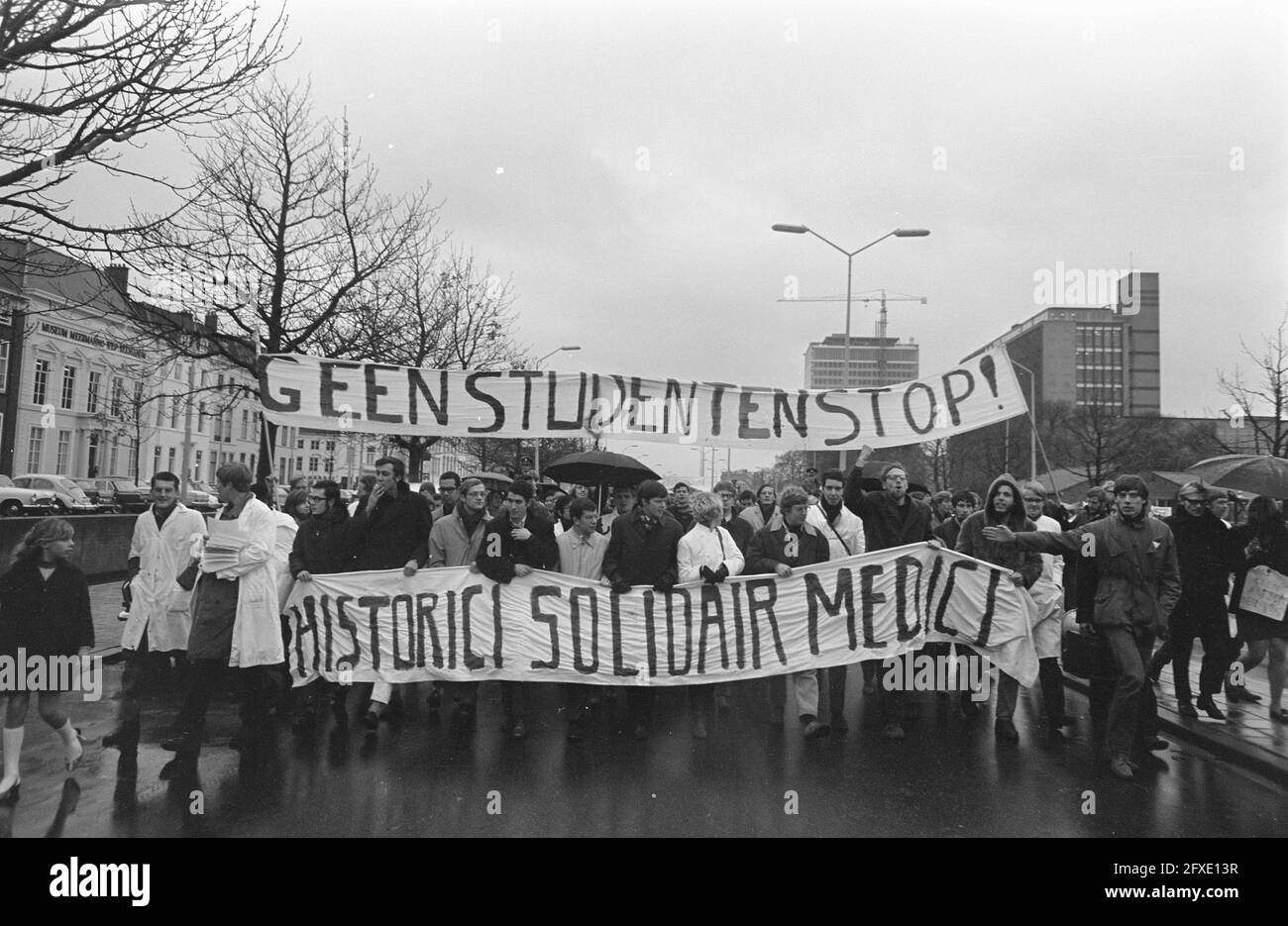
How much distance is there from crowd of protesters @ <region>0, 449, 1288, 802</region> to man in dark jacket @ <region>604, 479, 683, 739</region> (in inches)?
0.5

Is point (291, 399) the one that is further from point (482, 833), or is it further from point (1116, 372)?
point (1116, 372)

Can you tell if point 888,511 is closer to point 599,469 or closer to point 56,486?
point 599,469

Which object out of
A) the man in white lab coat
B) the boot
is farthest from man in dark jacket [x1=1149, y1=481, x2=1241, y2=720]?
the boot

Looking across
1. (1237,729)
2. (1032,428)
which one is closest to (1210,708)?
(1237,729)

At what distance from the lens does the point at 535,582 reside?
5891 mm

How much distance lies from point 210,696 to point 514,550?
2153mm

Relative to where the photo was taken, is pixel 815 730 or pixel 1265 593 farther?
pixel 1265 593

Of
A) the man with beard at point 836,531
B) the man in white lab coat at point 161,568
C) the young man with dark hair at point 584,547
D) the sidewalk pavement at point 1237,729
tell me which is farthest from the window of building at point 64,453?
the man with beard at point 836,531

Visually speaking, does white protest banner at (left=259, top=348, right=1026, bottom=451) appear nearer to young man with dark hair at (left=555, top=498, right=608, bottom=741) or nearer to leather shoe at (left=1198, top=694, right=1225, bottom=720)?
young man with dark hair at (left=555, top=498, right=608, bottom=741)

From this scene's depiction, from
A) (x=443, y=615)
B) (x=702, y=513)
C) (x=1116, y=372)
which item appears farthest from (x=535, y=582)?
(x=1116, y=372)

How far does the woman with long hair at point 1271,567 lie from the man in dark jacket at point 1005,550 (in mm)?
1879

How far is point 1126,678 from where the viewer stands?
4.88 m

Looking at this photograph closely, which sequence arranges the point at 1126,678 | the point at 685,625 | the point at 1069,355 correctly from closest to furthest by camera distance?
the point at 1126,678 → the point at 685,625 → the point at 1069,355
